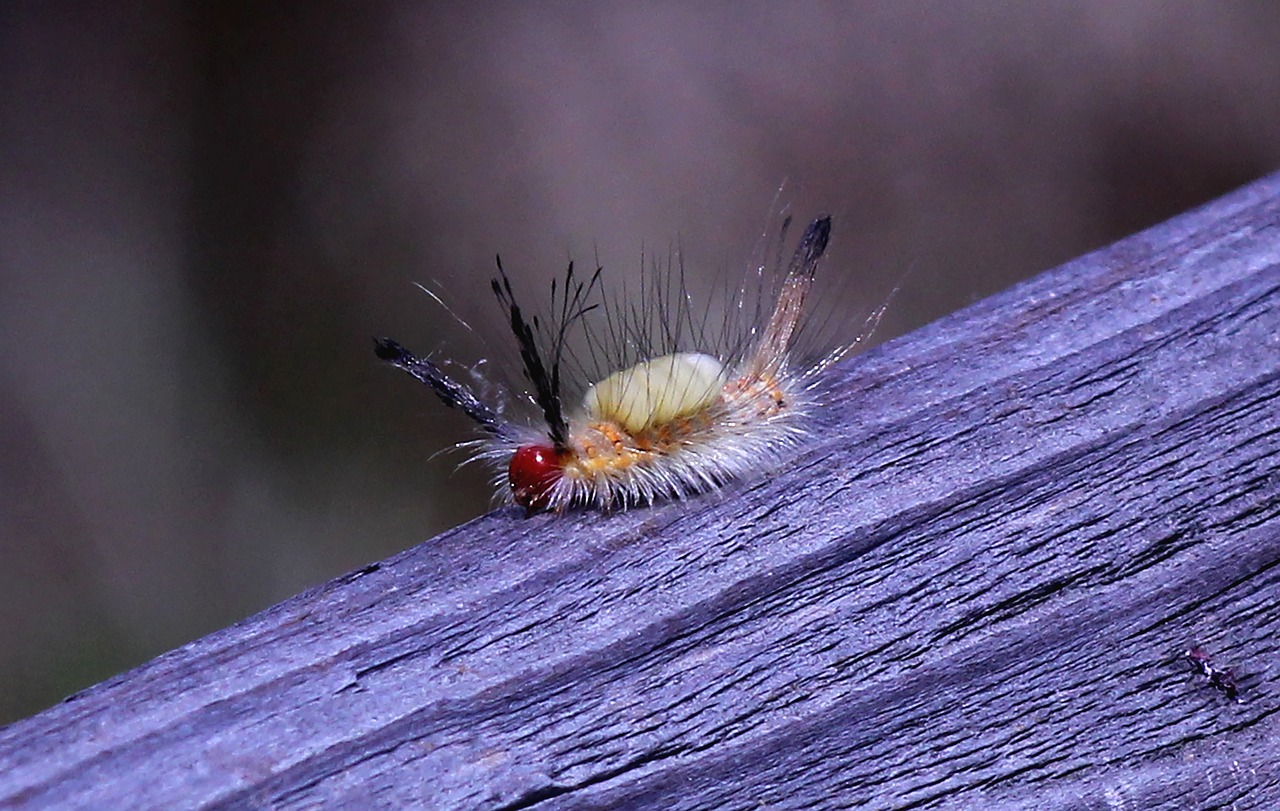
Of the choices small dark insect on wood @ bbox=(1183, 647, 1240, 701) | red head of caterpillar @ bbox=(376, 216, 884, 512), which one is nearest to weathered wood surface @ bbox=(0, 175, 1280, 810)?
small dark insect on wood @ bbox=(1183, 647, 1240, 701)

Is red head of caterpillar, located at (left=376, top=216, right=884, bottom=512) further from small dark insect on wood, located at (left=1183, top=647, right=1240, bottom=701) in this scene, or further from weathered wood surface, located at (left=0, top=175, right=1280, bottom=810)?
small dark insect on wood, located at (left=1183, top=647, right=1240, bottom=701)

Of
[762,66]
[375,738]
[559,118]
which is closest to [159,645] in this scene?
[559,118]

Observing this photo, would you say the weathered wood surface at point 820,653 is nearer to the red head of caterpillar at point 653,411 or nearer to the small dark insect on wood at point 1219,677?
Answer: the small dark insect on wood at point 1219,677

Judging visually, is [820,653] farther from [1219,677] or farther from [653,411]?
[653,411]

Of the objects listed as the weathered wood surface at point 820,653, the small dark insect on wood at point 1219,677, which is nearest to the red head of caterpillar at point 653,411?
the weathered wood surface at point 820,653

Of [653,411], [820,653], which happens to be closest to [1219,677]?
[820,653]
